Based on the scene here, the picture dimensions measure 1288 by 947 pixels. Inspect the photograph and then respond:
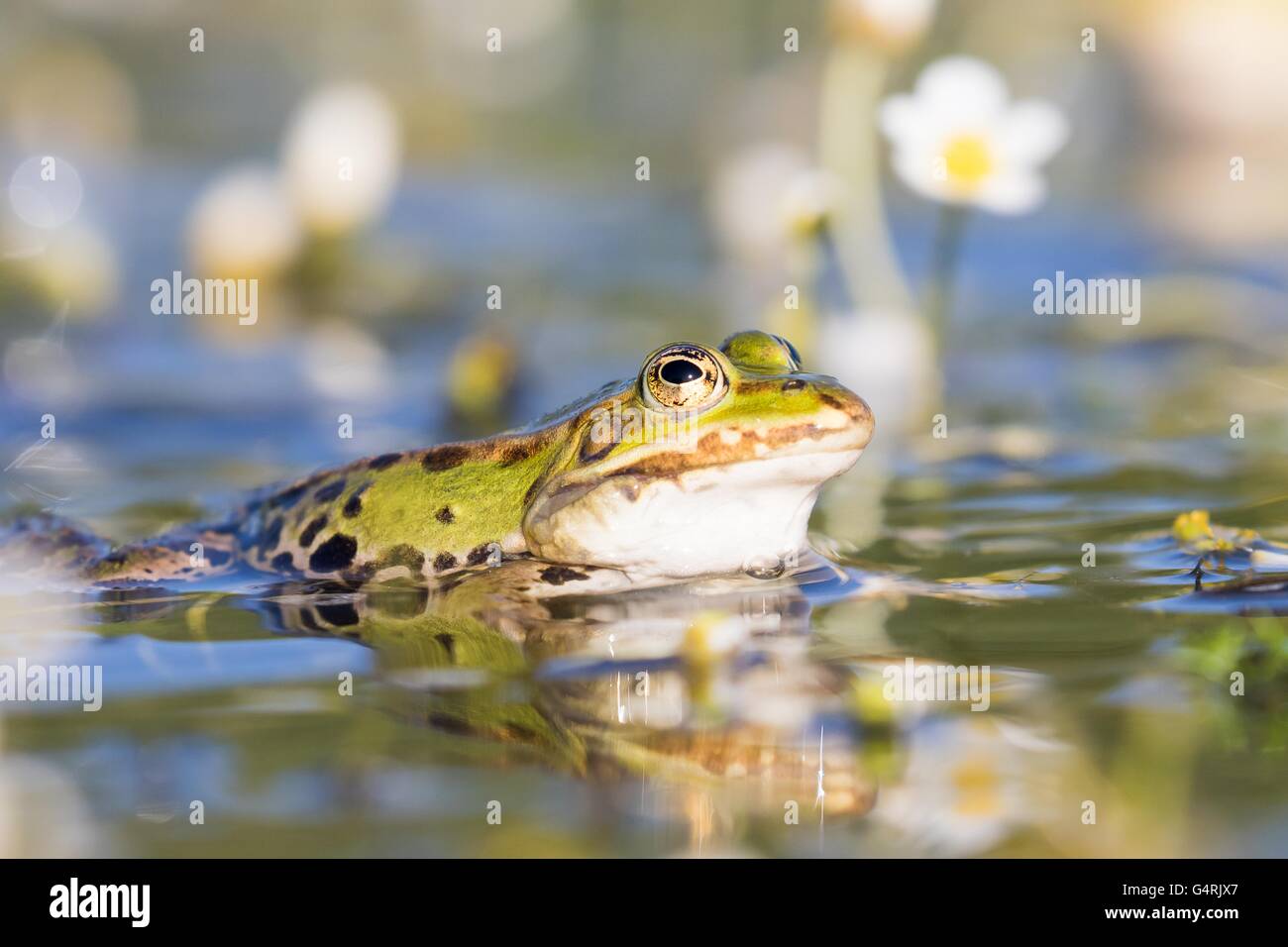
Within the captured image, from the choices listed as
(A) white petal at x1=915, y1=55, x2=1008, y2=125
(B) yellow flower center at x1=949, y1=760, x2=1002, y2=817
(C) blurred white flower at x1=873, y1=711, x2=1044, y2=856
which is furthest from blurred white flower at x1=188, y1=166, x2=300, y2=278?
(B) yellow flower center at x1=949, y1=760, x2=1002, y2=817

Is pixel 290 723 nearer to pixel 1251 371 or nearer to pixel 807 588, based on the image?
pixel 807 588

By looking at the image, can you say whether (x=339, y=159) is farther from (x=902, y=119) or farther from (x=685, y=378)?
(x=685, y=378)

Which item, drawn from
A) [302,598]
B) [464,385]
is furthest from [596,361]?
[302,598]

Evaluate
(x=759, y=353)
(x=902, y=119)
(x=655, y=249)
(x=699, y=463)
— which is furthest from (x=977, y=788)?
(x=655, y=249)

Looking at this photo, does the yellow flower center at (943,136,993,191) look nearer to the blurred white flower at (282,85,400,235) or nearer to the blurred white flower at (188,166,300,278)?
the blurred white flower at (282,85,400,235)

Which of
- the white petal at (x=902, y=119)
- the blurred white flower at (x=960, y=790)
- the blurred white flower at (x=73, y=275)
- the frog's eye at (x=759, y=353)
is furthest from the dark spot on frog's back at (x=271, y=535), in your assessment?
the blurred white flower at (x=73, y=275)

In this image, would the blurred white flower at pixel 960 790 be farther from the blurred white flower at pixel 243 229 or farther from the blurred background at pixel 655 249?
the blurred white flower at pixel 243 229
